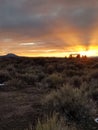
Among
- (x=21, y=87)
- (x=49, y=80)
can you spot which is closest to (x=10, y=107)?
(x=21, y=87)

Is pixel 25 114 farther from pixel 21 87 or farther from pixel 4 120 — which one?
pixel 21 87

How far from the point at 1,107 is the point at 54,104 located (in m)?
2.34

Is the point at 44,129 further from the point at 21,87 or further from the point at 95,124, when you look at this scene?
the point at 21,87

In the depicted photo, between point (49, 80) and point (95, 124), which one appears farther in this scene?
point (49, 80)

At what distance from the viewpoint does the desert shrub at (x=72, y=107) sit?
9195 millimetres

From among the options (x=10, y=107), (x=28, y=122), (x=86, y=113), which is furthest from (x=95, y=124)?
(x=10, y=107)

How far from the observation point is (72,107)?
9961 mm

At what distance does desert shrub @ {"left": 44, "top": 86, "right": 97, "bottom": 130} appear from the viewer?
920cm

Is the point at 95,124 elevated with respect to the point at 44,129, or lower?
lower

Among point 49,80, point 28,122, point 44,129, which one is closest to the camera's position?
point 44,129

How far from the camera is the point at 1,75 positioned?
77.7ft

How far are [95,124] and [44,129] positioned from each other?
3245mm

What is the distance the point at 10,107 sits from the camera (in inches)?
433

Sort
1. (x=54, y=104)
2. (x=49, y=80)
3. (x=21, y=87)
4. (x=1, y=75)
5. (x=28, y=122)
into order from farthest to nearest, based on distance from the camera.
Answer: (x=1, y=75), (x=49, y=80), (x=21, y=87), (x=54, y=104), (x=28, y=122)
